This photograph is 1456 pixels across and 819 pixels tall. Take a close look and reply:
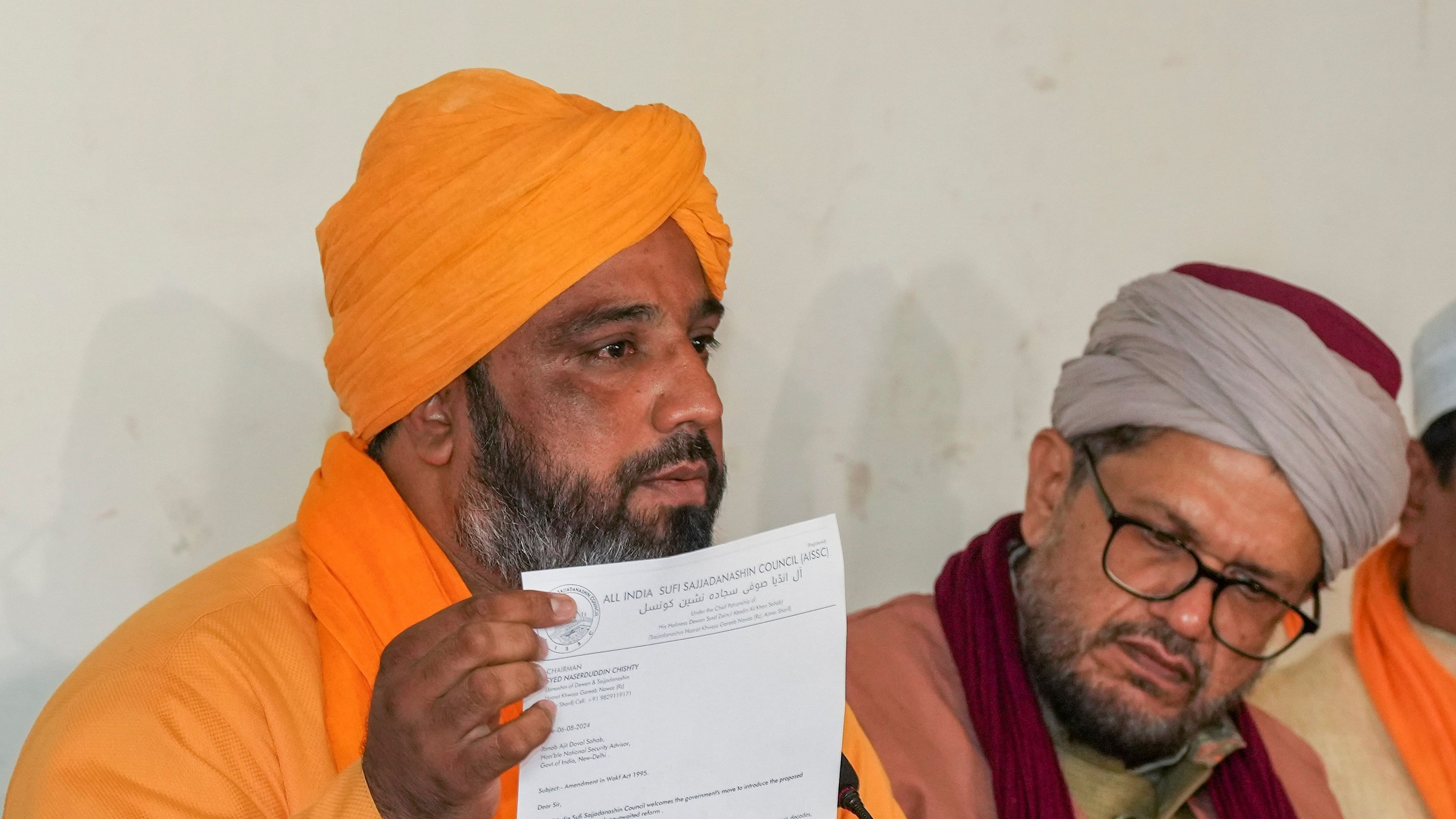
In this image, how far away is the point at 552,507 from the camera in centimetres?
158

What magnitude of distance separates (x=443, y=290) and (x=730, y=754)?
25.5 inches

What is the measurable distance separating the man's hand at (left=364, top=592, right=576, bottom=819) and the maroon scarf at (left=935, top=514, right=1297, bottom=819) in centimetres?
106

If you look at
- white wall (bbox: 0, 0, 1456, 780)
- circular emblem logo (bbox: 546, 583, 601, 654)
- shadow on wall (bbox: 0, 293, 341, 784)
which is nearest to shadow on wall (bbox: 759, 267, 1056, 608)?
white wall (bbox: 0, 0, 1456, 780)

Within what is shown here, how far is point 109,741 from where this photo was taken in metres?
1.36

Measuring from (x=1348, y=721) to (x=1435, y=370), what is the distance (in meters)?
0.70

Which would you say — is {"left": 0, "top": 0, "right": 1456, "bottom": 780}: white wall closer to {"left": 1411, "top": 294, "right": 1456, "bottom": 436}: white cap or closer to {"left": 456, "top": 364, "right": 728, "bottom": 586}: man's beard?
{"left": 1411, "top": 294, "right": 1456, "bottom": 436}: white cap

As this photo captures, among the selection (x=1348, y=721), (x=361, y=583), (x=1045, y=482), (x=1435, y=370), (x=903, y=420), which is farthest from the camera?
(x=903, y=420)

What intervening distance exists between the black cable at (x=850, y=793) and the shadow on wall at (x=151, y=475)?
124 cm

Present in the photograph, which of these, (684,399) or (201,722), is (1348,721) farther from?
(201,722)

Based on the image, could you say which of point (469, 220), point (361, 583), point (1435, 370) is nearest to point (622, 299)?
point (469, 220)

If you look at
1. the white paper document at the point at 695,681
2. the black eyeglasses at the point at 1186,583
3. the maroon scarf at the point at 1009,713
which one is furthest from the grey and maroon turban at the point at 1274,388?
the white paper document at the point at 695,681

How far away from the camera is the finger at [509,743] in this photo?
1.17m

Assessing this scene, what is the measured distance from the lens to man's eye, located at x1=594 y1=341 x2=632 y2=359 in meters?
1.61

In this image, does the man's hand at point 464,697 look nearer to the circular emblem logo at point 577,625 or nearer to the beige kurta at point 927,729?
the circular emblem logo at point 577,625
